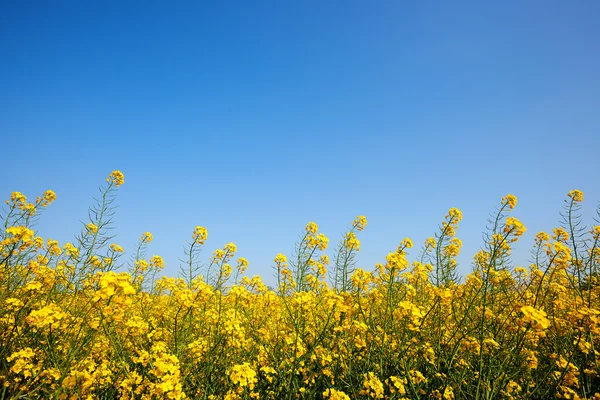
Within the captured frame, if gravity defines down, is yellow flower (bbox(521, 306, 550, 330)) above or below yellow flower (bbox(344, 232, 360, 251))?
below

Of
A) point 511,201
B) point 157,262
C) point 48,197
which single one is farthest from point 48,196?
point 511,201

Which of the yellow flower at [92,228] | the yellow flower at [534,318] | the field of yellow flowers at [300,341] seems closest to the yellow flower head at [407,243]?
the field of yellow flowers at [300,341]

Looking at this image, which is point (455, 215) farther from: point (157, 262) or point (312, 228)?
point (157, 262)

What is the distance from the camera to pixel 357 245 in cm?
431

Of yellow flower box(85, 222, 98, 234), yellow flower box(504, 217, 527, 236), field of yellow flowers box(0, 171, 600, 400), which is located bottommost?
field of yellow flowers box(0, 171, 600, 400)

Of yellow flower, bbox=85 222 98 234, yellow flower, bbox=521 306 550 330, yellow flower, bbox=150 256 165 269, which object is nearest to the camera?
Answer: yellow flower, bbox=521 306 550 330

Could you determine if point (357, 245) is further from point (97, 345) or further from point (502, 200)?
point (97, 345)

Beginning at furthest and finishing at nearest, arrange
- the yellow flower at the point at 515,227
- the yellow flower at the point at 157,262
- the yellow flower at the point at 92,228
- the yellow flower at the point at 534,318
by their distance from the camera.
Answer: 1. the yellow flower at the point at 157,262
2. the yellow flower at the point at 92,228
3. the yellow flower at the point at 515,227
4. the yellow flower at the point at 534,318

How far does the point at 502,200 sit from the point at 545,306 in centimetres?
179

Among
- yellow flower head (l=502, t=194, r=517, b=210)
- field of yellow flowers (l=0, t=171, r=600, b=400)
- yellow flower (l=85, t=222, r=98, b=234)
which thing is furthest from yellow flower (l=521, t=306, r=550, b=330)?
yellow flower (l=85, t=222, r=98, b=234)

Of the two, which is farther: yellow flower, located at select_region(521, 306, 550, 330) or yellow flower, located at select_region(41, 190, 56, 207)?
yellow flower, located at select_region(41, 190, 56, 207)

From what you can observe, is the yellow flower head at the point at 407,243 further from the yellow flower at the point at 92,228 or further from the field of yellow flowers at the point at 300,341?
the yellow flower at the point at 92,228

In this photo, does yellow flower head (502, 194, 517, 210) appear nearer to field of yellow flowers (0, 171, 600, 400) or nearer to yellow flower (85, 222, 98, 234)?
field of yellow flowers (0, 171, 600, 400)

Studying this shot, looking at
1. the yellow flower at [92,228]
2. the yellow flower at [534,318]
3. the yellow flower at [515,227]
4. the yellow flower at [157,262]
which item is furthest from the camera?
the yellow flower at [157,262]
